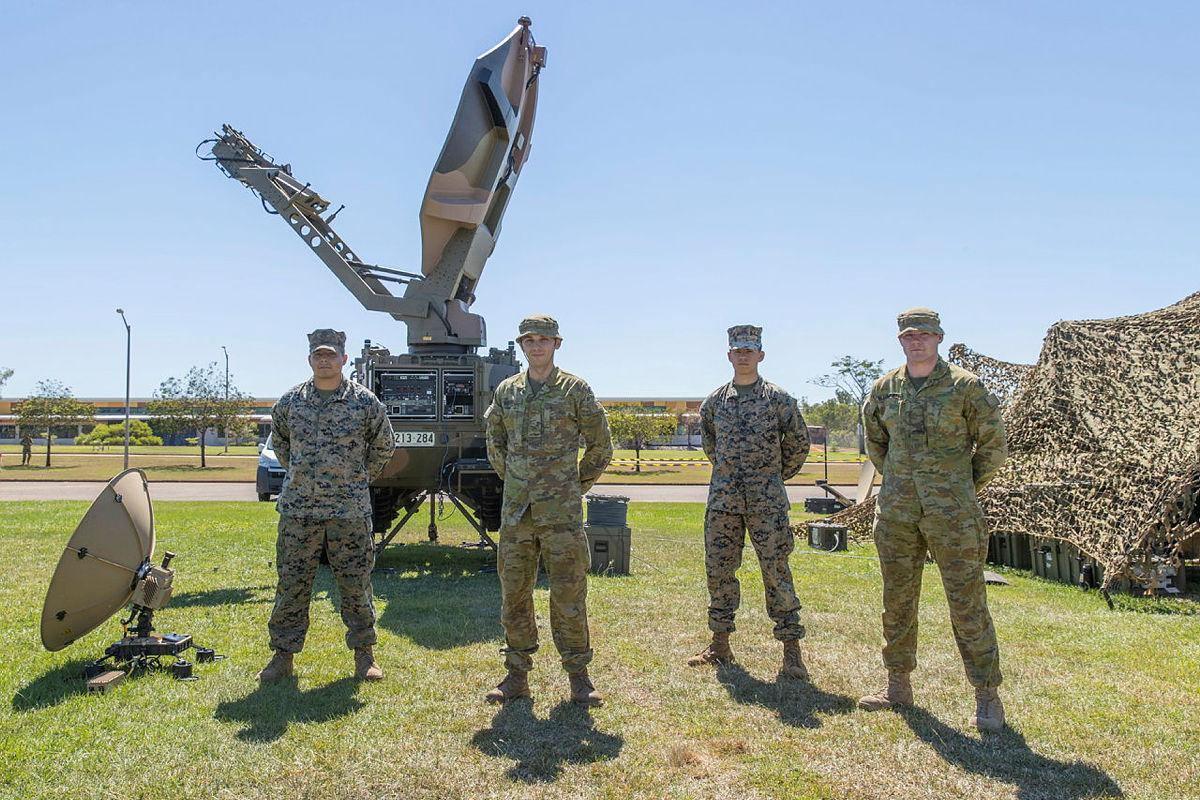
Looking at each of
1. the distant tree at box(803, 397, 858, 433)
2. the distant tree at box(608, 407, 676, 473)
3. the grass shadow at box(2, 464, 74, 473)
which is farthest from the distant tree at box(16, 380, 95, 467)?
the distant tree at box(803, 397, 858, 433)

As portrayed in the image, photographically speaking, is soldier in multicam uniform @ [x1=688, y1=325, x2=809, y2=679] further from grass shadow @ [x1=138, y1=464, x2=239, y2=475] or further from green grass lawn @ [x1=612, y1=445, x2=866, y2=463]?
green grass lawn @ [x1=612, y1=445, x2=866, y2=463]

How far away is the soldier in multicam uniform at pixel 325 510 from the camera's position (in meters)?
5.33

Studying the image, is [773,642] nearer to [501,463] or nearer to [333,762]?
[501,463]

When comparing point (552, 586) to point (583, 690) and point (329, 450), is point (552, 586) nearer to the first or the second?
point (583, 690)

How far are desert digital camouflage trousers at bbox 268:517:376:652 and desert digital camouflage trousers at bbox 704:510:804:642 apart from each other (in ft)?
6.88

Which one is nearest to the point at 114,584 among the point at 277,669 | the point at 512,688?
the point at 277,669

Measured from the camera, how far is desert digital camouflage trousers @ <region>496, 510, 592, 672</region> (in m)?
4.95

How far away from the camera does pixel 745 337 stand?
5652mm

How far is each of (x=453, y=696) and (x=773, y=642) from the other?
7.85 feet

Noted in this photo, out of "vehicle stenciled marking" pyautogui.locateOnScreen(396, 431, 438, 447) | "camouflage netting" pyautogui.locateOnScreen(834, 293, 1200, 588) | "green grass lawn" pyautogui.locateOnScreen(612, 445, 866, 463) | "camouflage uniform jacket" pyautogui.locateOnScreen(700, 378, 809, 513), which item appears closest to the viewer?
"camouflage uniform jacket" pyautogui.locateOnScreen(700, 378, 809, 513)

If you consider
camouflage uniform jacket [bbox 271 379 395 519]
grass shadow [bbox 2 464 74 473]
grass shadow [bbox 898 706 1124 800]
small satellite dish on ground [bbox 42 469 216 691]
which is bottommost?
grass shadow [bbox 2 464 74 473]

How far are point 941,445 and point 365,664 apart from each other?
3.51 metres

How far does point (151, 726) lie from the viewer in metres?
4.41

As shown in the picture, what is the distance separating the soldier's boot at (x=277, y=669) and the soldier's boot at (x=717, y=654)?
2.43 metres
